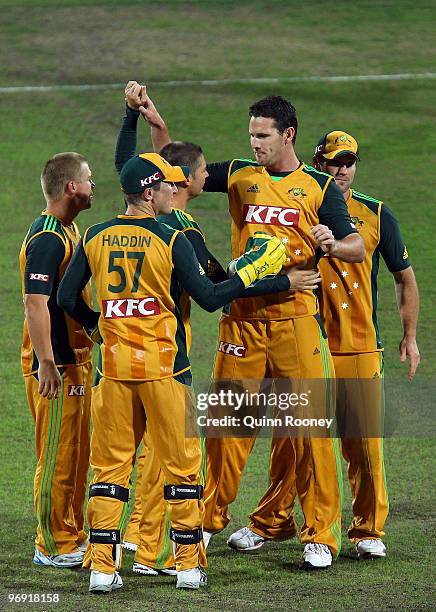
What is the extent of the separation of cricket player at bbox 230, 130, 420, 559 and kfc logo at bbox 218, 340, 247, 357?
62cm

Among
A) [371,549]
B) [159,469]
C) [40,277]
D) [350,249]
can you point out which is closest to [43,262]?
[40,277]

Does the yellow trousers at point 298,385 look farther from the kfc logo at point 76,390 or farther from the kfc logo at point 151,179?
the kfc logo at point 151,179

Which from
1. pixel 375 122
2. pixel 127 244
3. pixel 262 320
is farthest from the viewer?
pixel 375 122

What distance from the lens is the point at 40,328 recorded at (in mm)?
6336

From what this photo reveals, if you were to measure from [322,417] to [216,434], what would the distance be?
0.59 meters

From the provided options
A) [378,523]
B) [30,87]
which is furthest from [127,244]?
[30,87]

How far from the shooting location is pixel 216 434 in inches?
269

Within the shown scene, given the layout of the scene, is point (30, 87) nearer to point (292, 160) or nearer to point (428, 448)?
point (428, 448)

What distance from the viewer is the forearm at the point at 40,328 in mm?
6344

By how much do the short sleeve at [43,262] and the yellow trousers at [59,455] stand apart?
1.62ft

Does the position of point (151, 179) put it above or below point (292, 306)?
above

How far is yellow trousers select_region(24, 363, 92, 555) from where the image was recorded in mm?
6574

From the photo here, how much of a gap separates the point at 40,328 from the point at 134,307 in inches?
24.8

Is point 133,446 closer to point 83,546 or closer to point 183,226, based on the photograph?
point 83,546
